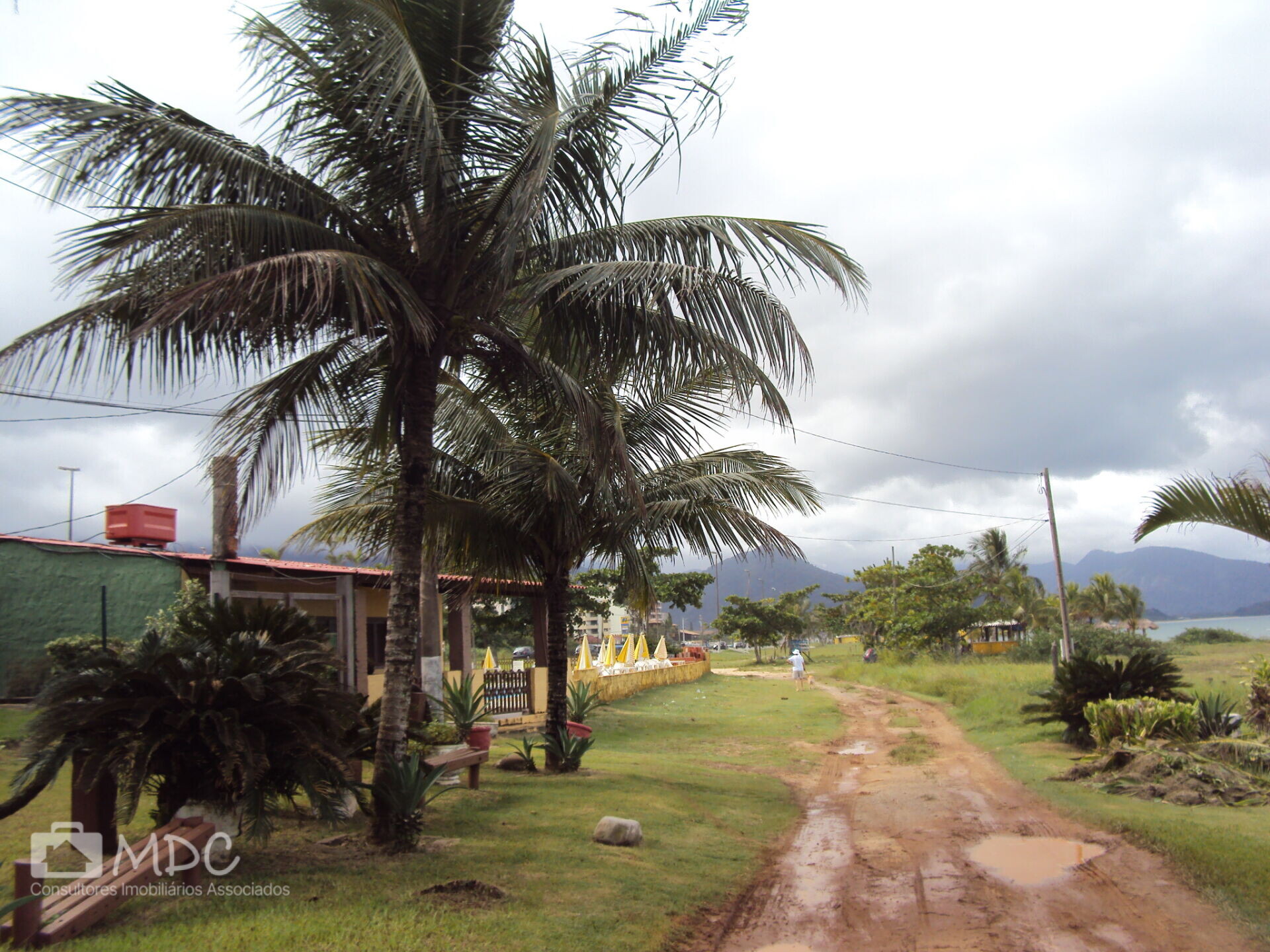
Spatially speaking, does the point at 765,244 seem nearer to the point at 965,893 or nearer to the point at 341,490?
the point at 965,893

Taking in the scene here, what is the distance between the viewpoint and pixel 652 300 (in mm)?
6637

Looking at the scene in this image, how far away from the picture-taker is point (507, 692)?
1856 centimetres

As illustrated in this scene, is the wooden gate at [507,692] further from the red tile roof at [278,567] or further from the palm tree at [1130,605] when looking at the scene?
the palm tree at [1130,605]

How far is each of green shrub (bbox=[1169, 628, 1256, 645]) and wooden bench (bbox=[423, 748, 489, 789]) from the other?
6811 cm

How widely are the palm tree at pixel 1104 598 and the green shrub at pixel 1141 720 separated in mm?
63572

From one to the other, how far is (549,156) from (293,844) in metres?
5.21

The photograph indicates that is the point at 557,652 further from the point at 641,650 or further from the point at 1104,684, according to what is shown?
the point at 641,650

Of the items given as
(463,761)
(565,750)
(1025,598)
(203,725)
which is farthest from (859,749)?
(1025,598)

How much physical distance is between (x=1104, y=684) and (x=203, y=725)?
12.8m

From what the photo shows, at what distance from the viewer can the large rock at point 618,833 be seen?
24.2 ft

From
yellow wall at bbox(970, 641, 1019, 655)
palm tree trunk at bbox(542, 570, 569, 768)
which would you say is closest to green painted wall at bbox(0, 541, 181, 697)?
palm tree trunk at bbox(542, 570, 569, 768)

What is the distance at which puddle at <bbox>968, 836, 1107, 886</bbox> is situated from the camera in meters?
6.88

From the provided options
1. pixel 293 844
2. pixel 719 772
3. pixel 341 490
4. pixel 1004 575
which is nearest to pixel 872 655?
pixel 1004 575

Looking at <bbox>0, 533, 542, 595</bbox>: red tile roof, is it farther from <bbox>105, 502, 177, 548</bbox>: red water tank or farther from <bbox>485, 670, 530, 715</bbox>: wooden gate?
<bbox>485, 670, 530, 715</bbox>: wooden gate
